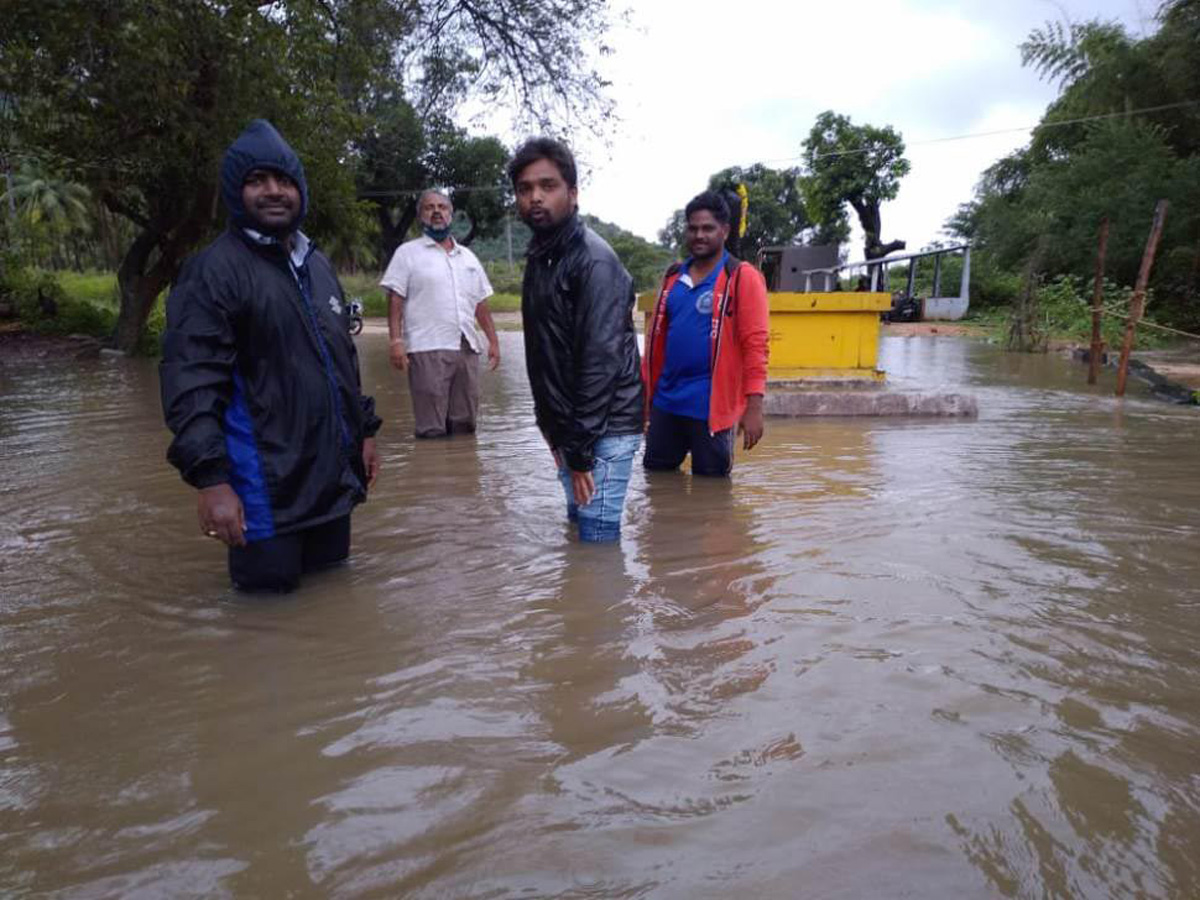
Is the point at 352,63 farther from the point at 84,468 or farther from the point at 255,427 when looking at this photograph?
the point at 255,427

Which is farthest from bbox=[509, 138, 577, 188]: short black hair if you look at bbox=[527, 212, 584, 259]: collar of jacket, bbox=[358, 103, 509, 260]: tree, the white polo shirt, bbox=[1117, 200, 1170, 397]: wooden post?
bbox=[358, 103, 509, 260]: tree

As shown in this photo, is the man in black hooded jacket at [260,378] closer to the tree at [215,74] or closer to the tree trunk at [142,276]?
the tree at [215,74]

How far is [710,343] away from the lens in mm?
4496

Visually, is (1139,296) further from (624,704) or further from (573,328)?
(624,704)

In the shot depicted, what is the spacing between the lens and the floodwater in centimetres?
177

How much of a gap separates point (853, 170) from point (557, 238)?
38.0 meters

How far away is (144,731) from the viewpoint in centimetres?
228

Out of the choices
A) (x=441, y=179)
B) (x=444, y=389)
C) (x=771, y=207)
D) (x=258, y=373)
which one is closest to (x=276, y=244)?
(x=258, y=373)

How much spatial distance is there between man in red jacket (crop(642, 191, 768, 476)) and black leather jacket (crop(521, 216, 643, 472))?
1.10 meters

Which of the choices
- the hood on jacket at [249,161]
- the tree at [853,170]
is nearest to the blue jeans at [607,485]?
the hood on jacket at [249,161]

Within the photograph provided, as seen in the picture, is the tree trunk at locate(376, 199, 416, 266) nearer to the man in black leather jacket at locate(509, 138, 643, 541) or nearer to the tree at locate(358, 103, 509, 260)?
the tree at locate(358, 103, 509, 260)

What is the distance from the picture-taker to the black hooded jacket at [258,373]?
2844mm

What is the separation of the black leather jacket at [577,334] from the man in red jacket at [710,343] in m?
1.10

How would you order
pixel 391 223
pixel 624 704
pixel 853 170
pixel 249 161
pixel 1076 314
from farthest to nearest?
pixel 853 170, pixel 391 223, pixel 1076 314, pixel 249 161, pixel 624 704
